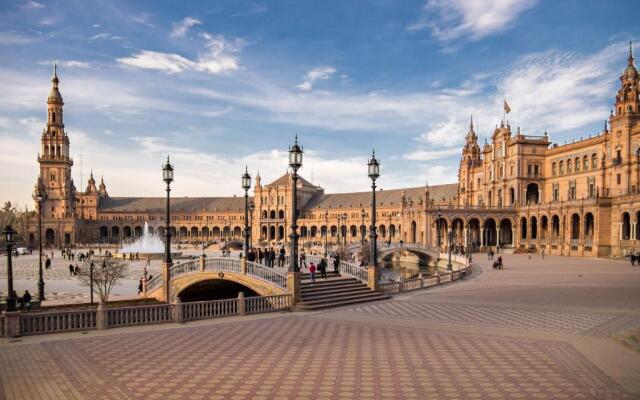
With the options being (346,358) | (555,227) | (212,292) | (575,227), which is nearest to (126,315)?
(346,358)

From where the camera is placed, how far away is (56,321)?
18.1 m

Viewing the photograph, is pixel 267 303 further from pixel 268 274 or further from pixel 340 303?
pixel 340 303

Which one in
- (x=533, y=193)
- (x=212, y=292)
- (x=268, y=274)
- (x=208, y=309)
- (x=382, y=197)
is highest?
(x=533, y=193)

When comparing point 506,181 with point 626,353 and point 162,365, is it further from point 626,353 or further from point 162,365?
point 162,365

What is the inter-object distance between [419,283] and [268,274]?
40.5 feet

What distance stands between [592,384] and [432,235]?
2954 inches

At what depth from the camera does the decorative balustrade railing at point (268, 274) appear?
997 inches

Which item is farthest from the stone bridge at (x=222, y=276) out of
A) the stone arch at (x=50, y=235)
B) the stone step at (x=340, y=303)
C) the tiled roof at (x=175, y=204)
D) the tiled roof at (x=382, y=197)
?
the tiled roof at (x=175, y=204)

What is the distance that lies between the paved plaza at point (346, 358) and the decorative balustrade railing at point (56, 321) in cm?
64

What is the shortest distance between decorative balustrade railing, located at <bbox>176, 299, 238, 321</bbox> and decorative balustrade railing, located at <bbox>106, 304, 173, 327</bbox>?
0.64 meters

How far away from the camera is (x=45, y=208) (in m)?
148

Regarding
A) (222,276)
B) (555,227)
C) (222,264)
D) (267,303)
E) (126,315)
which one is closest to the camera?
(126,315)

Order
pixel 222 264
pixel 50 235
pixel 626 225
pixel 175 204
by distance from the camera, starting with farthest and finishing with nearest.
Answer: pixel 175 204, pixel 50 235, pixel 626 225, pixel 222 264

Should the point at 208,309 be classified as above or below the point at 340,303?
above
